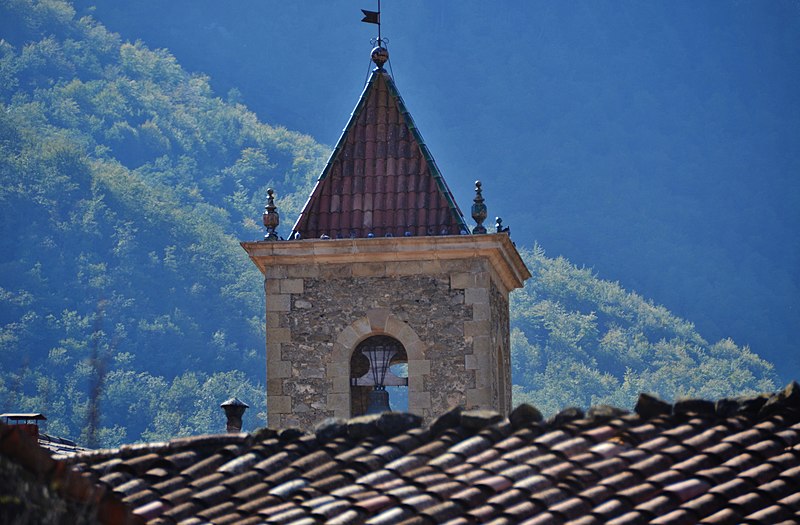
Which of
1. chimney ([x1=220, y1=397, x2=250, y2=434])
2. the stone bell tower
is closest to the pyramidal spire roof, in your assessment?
the stone bell tower

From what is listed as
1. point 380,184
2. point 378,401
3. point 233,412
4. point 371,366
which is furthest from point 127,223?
point 378,401

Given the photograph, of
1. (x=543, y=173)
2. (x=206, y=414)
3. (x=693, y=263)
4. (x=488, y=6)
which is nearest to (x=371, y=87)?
(x=206, y=414)

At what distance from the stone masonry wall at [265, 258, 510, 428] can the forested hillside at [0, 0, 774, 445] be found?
94.1 feet

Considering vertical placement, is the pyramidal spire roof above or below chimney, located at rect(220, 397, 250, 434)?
above

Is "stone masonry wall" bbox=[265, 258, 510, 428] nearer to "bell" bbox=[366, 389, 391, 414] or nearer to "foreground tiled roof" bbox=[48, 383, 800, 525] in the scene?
"bell" bbox=[366, 389, 391, 414]

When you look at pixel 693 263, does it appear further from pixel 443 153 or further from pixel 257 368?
pixel 257 368

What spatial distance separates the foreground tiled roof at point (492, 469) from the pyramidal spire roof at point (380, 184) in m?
9.08

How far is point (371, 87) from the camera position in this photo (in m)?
19.5

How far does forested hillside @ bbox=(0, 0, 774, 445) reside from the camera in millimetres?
66188

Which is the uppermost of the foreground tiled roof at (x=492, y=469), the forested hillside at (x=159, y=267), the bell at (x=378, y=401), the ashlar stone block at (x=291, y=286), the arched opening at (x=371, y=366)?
the forested hillside at (x=159, y=267)

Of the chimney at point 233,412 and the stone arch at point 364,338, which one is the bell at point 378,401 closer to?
the stone arch at point 364,338

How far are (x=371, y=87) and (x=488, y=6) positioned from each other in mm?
128768

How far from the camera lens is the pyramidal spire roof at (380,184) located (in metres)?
18.5

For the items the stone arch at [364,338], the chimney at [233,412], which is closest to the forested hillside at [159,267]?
the chimney at [233,412]
